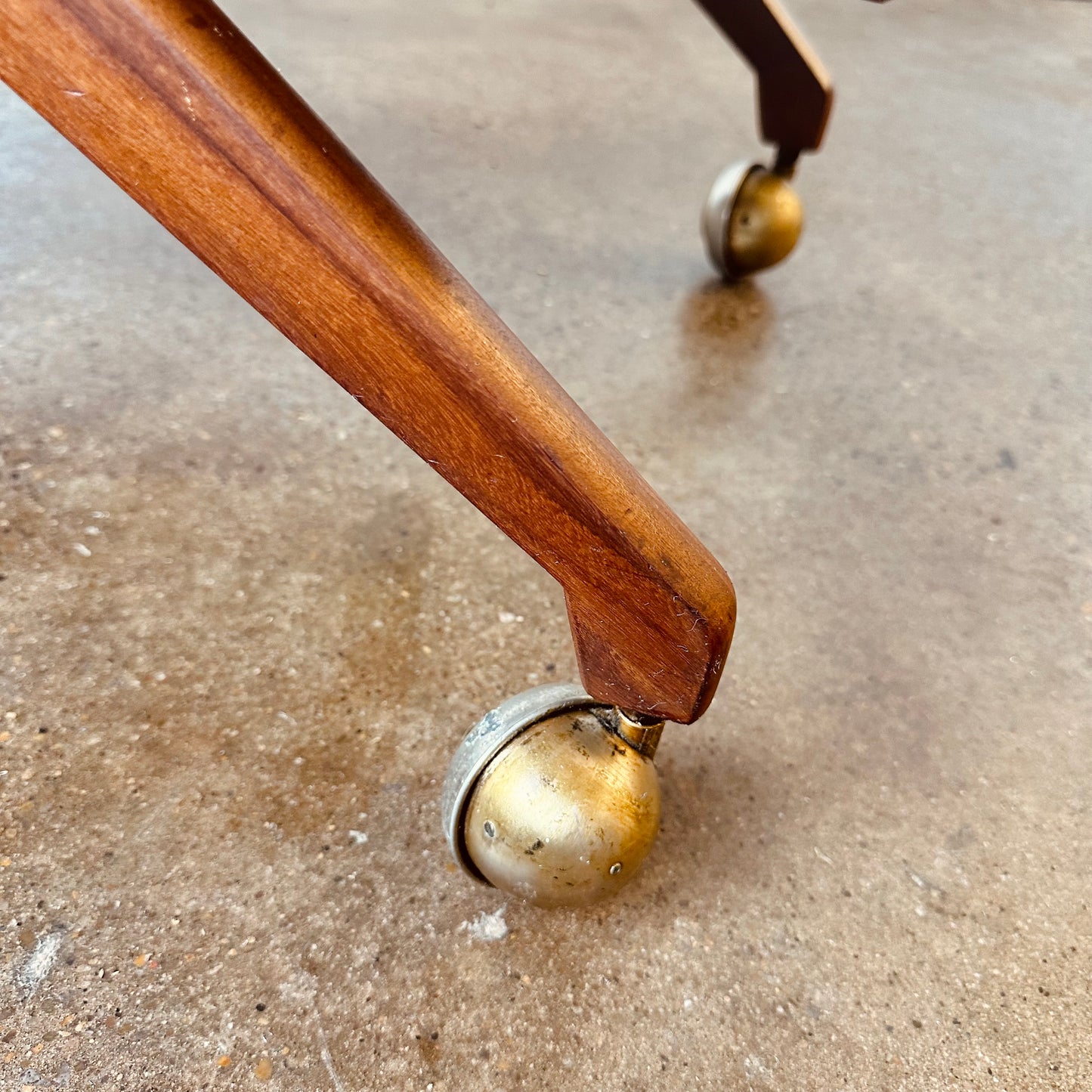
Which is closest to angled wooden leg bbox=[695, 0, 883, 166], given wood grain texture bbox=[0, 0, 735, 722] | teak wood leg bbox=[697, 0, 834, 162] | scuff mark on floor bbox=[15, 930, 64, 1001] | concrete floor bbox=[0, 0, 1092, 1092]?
teak wood leg bbox=[697, 0, 834, 162]

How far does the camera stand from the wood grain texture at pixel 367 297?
505 mm

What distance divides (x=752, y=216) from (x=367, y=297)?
1049 millimetres

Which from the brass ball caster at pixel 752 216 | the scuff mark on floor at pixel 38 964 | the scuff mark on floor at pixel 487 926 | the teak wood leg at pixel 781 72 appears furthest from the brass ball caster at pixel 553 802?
the teak wood leg at pixel 781 72

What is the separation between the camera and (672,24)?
254cm

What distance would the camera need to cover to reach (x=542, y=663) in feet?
3.26

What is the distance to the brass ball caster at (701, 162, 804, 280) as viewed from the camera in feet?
4.82

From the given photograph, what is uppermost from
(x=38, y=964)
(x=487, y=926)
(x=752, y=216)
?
(x=38, y=964)

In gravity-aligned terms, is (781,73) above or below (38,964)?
below

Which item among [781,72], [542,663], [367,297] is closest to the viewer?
[367,297]

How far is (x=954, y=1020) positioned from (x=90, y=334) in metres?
1.23

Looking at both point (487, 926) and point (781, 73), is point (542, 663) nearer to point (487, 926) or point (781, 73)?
point (487, 926)

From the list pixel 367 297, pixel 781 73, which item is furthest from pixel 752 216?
pixel 367 297

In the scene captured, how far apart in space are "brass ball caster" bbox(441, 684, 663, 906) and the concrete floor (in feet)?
0.28

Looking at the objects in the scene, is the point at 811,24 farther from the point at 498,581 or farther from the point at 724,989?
the point at 724,989
